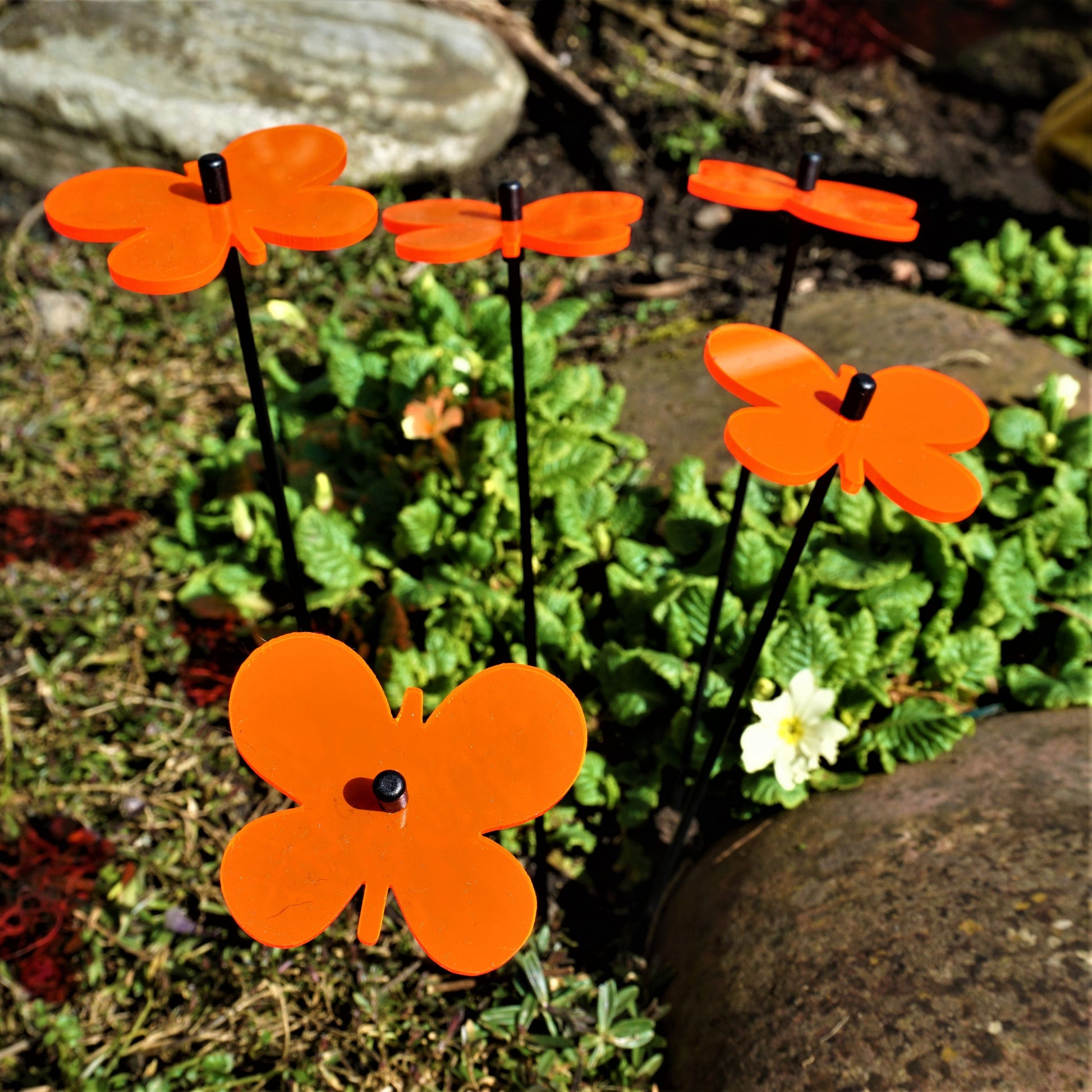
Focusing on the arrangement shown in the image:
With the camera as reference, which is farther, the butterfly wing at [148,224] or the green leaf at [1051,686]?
the green leaf at [1051,686]

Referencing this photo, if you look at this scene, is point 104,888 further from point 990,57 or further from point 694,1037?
point 990,57

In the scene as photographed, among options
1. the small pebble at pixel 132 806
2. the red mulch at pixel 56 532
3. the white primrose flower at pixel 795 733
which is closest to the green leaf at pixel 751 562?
the white primrose flower at pixel 795 733

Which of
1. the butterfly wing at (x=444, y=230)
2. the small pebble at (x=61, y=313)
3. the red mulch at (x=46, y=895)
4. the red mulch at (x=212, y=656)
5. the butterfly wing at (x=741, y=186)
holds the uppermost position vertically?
the butterfly wing at (x=741, y=186)

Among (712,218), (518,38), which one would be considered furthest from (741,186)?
(518,38)

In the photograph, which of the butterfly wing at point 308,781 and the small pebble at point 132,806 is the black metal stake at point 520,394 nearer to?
the butterfly wing at point 308,781

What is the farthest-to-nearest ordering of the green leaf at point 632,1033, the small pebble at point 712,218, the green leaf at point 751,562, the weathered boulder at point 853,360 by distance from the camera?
the small pebble at point 712,218, the weathered boulder at point 853,360, the green leaf at point 751,562, the green leaf at point 632,1033

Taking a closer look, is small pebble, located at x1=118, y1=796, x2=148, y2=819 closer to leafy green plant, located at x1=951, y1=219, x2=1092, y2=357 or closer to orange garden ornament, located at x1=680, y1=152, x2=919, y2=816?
orange garden ornament, located at x1=680, y1=152, x2=919, y2=816
